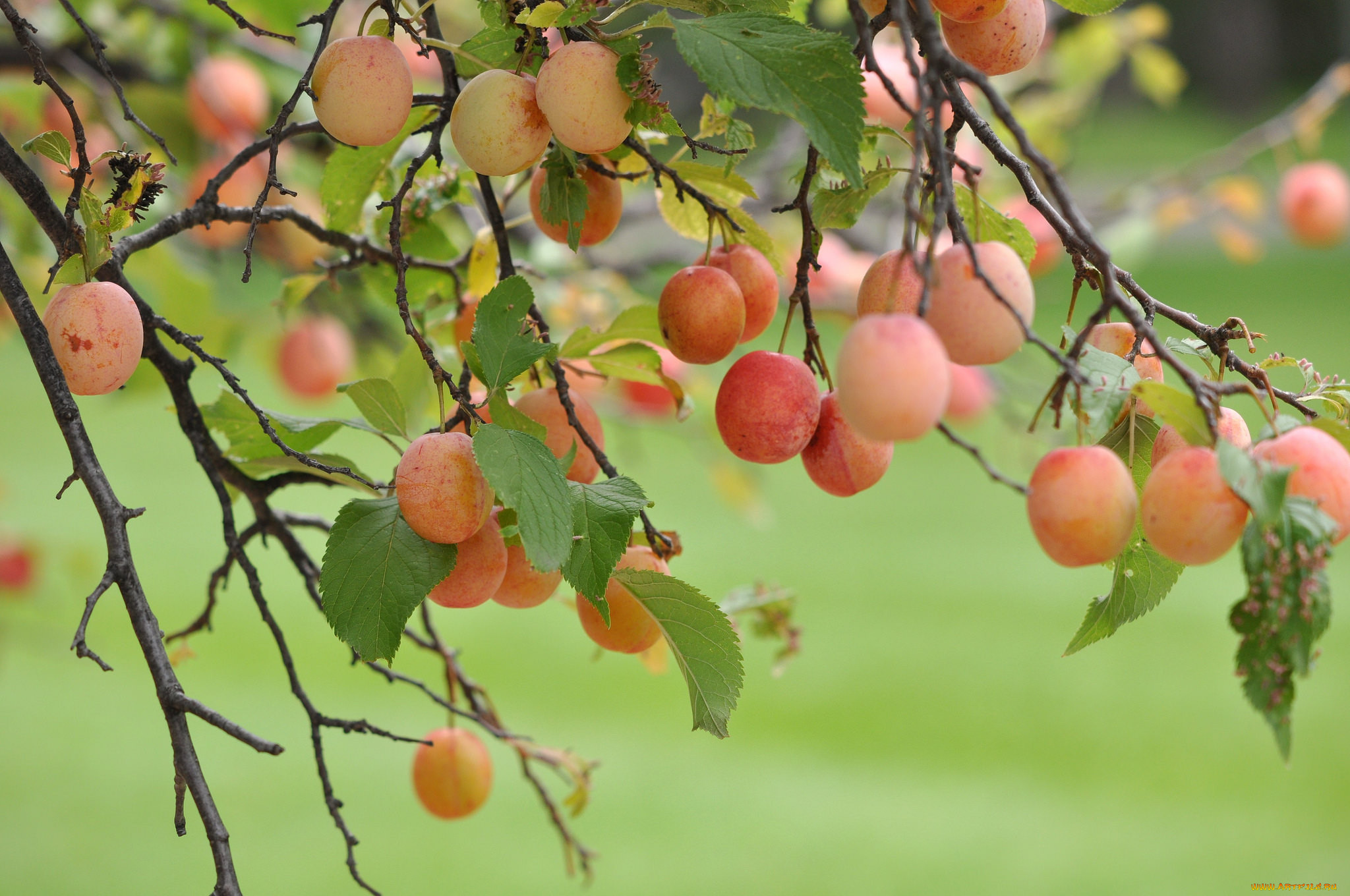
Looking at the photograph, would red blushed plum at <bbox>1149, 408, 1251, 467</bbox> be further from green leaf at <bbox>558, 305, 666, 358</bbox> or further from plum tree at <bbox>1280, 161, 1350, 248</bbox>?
plum tree at <bbox>1280, 161, 1350, 248</bbox>

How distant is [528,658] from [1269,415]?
3.08 feet

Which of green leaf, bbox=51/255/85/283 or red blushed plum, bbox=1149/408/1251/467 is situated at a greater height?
green leaf, bbox=51/255/85/283

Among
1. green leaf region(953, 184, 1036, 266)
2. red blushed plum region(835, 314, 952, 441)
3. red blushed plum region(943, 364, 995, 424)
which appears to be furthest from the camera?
red blushed plum region(943, 364, 995, 424)

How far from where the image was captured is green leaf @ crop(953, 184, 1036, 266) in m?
0.26

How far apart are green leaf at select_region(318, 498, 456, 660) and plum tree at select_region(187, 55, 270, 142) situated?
420 mm

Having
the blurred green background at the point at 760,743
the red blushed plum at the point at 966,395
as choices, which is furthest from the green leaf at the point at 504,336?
the red blushed plum at the point at 966,395

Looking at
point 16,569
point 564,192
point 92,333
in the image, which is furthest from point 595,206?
point 16,569

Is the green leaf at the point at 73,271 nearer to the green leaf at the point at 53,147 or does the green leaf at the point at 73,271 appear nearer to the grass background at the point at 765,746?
the green leaf at the point at 53,147

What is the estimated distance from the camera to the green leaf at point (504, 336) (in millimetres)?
248

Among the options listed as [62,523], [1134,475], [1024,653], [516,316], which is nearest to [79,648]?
[516,316]

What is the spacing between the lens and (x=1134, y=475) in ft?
0.80

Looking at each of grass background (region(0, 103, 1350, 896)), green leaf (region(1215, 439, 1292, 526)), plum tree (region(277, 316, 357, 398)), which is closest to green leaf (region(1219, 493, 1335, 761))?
green leaf (region(1215, 439, 1292, 526))

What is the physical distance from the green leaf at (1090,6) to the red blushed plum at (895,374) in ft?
0.46

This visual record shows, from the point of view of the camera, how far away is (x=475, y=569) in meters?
0.25
